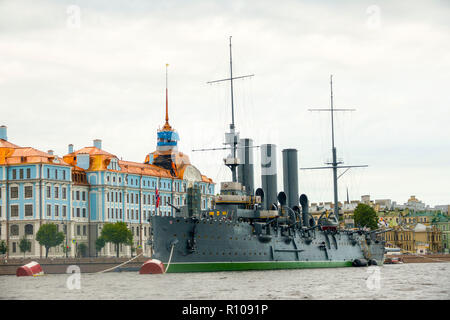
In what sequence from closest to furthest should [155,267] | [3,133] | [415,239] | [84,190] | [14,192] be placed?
1. [155,267]
2. [14,192]
3. [3,133]
4. [84,190]
5. [415,239]

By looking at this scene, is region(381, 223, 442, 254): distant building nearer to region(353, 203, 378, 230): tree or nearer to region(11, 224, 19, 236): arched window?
region(353, 203, 378, 230): tree

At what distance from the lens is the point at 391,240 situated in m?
167

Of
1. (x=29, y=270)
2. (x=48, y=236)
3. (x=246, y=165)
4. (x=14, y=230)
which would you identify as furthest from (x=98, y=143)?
(x=29, y=270)

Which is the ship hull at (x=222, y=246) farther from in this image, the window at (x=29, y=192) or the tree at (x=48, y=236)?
the window at (x=29, y=192)

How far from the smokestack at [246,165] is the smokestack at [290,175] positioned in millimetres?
5090

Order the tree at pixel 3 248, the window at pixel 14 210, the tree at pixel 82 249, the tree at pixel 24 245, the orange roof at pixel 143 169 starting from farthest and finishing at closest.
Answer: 1. the orange roof at pixel 143 169
2. the tree at pixel 82 249
3. the window at pixel 14 210
4. the tree at pixel 24 245
5. the tree at pixel 3 248

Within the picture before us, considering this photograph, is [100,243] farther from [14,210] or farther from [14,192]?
[14,192]

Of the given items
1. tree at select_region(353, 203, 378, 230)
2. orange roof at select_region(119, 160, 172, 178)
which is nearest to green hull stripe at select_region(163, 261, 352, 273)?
tree at select_region(353, 203, 378, 230)

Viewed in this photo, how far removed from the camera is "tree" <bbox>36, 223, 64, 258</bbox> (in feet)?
330

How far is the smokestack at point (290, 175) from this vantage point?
80500 mm

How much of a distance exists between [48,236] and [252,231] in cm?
4487

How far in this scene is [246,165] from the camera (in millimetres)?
76250

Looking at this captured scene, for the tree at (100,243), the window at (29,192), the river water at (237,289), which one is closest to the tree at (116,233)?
the tree at (100,243)

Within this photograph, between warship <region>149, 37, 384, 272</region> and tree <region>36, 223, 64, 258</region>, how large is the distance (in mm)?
36107
